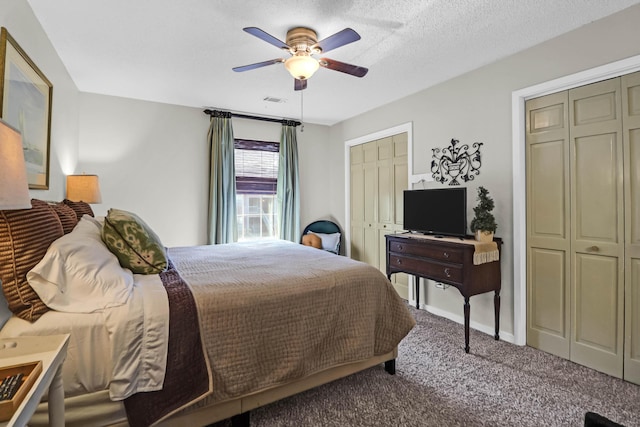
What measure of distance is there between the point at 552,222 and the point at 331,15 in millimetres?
2369

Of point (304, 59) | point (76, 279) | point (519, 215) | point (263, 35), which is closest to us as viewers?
point (76, 279)

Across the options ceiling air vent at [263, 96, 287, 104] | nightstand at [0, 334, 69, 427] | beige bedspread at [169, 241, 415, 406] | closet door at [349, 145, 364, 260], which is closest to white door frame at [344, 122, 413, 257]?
closet door at [349, 145, 364, 260]

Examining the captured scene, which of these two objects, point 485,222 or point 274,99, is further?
point 274,99

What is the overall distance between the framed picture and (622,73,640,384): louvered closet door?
12.8 ft

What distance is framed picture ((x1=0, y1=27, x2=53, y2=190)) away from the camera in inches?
71.7

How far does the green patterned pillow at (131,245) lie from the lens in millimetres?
1866

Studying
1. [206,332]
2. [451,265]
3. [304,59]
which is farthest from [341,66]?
[206,332]

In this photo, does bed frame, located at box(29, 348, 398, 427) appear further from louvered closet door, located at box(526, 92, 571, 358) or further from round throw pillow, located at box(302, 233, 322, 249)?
round throw pillow, located at box(302, 233, 322, 249)

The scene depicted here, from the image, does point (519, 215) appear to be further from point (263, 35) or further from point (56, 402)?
point (56, 402)

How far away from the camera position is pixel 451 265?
109 inches

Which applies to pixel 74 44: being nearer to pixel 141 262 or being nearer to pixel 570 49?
pixel 141 262

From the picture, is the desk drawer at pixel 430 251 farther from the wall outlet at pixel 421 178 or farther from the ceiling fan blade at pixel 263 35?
the ceiling fan blade at pixel 263 35

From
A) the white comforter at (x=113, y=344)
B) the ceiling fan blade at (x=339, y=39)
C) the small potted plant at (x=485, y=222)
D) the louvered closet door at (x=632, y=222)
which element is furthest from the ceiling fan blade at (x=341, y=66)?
the white comforter at (x=113, y=344)

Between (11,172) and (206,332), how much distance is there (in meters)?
1.02
